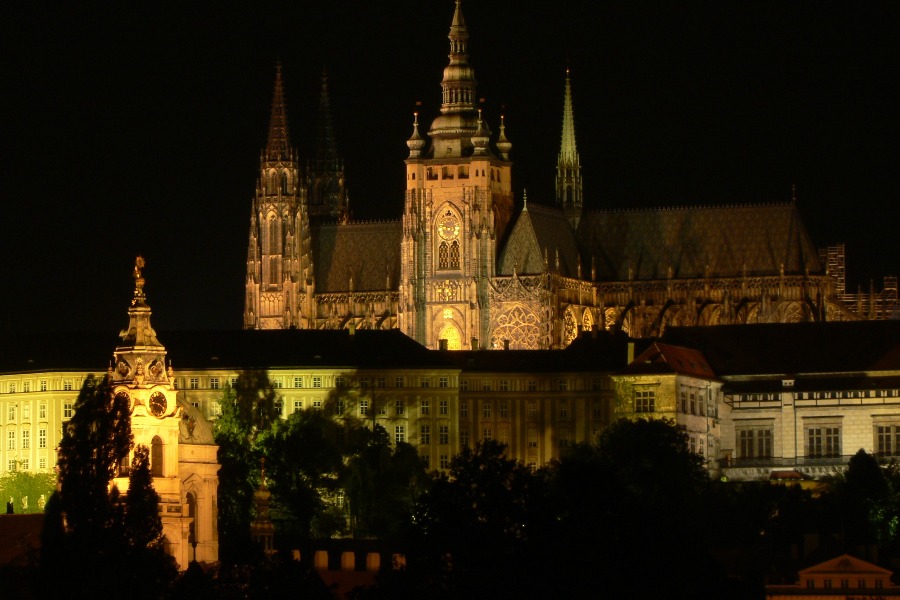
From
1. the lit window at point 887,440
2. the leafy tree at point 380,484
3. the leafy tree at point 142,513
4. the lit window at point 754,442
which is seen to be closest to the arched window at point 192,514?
the leafy tree at point 142,513

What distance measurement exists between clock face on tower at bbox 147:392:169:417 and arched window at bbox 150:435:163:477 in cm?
84

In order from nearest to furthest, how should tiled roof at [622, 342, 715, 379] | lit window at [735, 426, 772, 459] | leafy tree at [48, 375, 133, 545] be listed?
leafy tree at [48, 375, 133, 545] → tiled roof at [622, 342, 715, 379] → lit window at [735, 426, 772, 459]

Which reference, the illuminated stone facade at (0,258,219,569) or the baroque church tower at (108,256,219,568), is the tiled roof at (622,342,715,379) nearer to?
the illuminated stone facade at (0,258,219,569)

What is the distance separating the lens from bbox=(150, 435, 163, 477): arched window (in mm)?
139000

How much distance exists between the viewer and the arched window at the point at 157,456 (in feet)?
456

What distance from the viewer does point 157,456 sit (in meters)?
139

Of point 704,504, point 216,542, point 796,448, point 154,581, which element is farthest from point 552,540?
point 796,448

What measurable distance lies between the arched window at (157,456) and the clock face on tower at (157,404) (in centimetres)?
84

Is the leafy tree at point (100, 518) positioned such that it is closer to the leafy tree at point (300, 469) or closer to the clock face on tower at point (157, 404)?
the clock face on tower at point (157, 404)

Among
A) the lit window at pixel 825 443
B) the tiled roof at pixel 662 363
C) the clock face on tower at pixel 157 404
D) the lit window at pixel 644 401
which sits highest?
the tiled roof at pixel 662 363

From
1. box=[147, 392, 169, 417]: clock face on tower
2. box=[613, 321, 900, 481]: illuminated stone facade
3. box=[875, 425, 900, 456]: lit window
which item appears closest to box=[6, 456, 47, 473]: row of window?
box=[613, 321, 900, 481]: illuminated stone facade

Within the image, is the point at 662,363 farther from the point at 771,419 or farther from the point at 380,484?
the point at 380,484

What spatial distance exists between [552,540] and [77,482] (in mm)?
22083

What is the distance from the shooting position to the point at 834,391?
199375 mm
